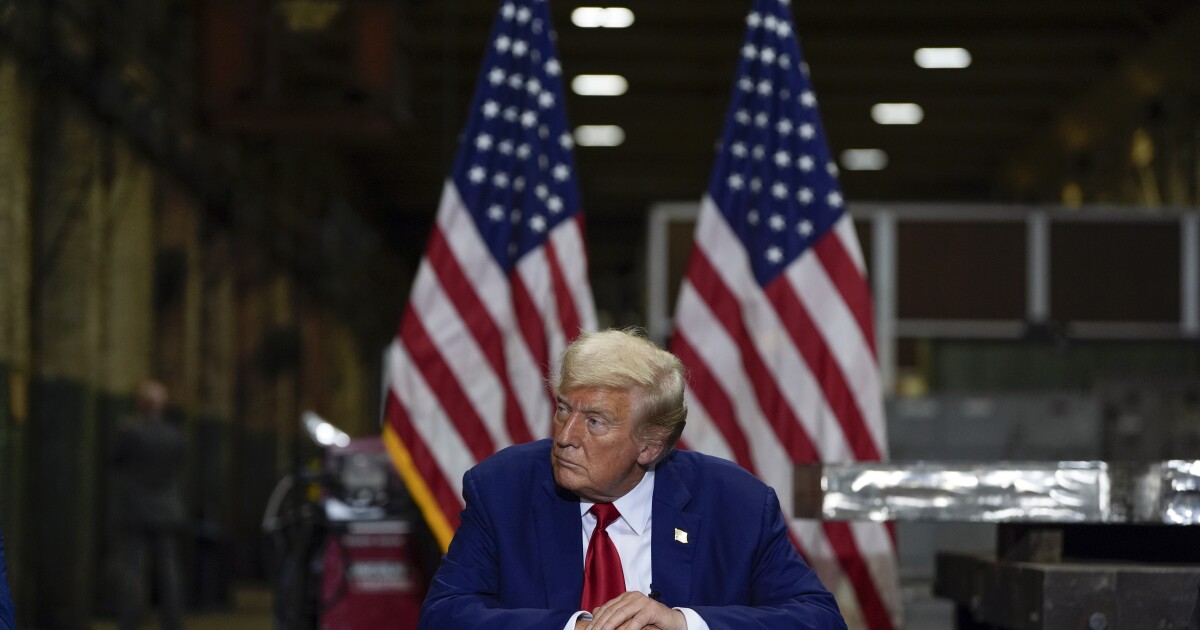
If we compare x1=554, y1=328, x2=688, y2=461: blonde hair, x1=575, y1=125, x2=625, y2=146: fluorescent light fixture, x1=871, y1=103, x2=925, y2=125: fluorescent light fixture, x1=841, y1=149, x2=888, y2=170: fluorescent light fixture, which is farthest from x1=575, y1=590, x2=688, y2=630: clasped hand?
x1=841, y1=149, x2=888, y2=170: fluorescent light fixture

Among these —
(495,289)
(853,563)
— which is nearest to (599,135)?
(495,289)

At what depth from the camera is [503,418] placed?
5.92 m


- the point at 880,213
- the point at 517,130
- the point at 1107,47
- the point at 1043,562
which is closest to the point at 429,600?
the point at 1043,562

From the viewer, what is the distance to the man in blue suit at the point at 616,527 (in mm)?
3510

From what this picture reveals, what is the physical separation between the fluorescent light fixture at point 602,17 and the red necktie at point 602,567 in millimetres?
14415

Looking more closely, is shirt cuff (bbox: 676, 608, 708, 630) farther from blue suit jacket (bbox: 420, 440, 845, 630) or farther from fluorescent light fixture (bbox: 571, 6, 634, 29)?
fluorescent light fixture (bbox: 571, 6, 634, 29)

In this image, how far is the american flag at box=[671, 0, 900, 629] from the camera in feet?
19.1

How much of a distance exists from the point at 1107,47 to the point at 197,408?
1051 cm

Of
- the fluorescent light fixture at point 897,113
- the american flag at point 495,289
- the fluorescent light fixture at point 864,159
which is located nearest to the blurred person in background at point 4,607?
the american flag at point 495,289

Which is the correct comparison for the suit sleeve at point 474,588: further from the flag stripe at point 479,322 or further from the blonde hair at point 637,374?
the flag stripe at point 479,322

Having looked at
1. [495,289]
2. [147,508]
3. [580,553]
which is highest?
[495,289]

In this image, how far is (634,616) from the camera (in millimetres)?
3359

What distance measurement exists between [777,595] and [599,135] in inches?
857

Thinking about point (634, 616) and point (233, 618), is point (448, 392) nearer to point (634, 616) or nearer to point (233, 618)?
point (634, 616)
